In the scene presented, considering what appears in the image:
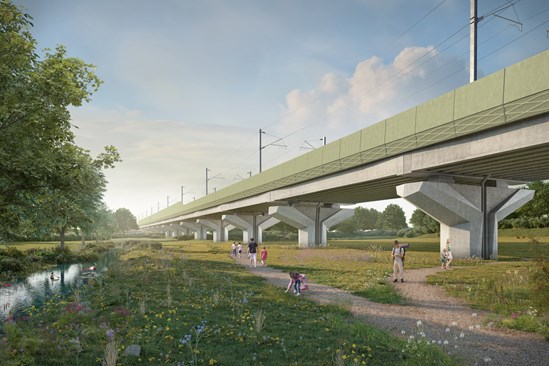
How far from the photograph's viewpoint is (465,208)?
1007 inches

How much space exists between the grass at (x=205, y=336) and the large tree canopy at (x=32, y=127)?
3.29 meters

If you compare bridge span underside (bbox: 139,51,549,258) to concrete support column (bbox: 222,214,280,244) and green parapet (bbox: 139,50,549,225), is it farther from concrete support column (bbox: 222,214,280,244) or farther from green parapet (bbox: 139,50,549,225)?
concrete support column (bbox: 222,214,280,244)

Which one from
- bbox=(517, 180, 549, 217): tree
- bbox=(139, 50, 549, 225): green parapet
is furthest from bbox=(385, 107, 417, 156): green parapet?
bbox=(517, 180, 549, 217): tree

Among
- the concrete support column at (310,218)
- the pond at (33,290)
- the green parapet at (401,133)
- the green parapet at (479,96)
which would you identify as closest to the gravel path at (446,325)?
the green parapet at (479,96)

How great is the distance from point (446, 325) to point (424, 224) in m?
87.9

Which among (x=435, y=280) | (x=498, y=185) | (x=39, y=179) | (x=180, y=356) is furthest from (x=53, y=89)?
(x=498, y=185)

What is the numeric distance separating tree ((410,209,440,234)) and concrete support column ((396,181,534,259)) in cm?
5622

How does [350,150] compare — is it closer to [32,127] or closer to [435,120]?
[435,120]

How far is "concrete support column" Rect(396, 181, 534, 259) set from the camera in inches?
990

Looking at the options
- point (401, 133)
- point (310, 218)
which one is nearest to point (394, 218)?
point (310, 218)

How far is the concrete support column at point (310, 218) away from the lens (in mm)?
46500

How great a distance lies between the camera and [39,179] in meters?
10.3

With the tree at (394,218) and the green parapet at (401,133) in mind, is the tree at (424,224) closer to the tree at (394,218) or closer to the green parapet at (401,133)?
the tree at (394,218)

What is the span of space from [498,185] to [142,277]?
25.6 m
